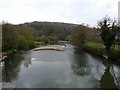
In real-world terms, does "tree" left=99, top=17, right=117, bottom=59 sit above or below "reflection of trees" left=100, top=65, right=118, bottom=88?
above

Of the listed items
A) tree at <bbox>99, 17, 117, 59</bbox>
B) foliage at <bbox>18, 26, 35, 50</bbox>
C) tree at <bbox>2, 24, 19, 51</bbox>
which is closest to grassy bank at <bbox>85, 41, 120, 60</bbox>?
tree at <bbox>99, 17, 117, 59</bbox>

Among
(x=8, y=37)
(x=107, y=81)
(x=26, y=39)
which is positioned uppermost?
(x=8, y=37)

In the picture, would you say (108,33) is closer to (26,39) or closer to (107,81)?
(107,81)

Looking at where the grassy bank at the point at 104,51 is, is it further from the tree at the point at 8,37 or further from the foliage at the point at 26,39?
the tree at the point at 8,37

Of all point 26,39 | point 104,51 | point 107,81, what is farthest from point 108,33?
point 26,39

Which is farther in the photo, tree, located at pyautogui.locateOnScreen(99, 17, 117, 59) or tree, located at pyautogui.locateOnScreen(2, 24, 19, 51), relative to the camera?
tree, located at pyautogui.locateOnScreen(2, 24, 19, 51)

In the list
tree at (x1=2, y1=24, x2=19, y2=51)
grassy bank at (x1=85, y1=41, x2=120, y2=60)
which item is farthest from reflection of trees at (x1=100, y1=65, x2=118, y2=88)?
tree at (x1=2, y1=24, x2=19, y2=51)

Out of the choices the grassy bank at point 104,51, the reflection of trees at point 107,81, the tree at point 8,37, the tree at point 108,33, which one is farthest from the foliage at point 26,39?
the reflection of trees at point 107,81

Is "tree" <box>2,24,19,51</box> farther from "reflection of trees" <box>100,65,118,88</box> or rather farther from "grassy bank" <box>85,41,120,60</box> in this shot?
"reflection of trees" <box>100,65,118,88</box>

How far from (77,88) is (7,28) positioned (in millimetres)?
19442

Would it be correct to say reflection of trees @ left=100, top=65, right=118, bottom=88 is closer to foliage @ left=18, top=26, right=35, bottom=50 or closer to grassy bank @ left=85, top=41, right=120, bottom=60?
grassy bank @ left=85, top=41, right=120, bottom=60

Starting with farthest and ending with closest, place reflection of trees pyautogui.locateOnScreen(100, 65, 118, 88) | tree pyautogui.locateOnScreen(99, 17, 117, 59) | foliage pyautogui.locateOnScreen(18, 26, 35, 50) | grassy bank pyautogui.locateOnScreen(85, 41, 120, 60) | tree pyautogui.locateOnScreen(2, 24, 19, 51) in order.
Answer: foliage pyautogui.locateOnScreen(18, 26, 35, 50) → tree pyautogui.locateOnScreen(2, 24, 19, 51) → tree pyautogui.locateOnScreen(99, 17, 117, 59) → grassy bank pyautogui.locateOnScreen(85, 41, 120, 60) → reflection of trees pyautogui.locateOnScreen(100, 65, 118, 88)

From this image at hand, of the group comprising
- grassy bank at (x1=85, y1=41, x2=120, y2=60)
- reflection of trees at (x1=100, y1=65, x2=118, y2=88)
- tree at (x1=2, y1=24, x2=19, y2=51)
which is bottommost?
reflection of trees at (x1=100, y1=65, x2=118, y2=88)

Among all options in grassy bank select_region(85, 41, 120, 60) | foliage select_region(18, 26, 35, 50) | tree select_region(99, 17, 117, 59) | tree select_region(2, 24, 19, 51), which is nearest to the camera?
grassy bank select_region(85, 41, 120, 60)
